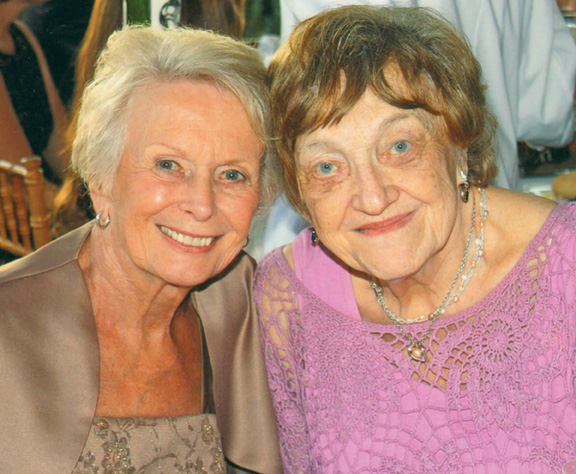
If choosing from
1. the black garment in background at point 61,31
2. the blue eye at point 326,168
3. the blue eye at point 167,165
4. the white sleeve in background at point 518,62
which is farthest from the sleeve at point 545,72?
the black garment in background at point 61,31

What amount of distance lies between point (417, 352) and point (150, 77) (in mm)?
946

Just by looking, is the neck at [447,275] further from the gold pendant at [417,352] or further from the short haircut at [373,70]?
the short haircut at [373,70]

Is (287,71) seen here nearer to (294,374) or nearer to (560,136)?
(294,374)

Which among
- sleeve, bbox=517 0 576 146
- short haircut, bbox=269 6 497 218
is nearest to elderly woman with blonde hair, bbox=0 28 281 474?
short haircut, bbox=269 6 497 218

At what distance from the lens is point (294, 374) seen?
202 cm

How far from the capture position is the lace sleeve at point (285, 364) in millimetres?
2012

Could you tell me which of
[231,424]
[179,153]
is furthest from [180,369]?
[179,153]

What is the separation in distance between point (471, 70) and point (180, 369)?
1.09 m

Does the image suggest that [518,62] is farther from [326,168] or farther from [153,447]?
[153,447]

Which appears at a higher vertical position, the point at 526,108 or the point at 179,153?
the point at 179,153

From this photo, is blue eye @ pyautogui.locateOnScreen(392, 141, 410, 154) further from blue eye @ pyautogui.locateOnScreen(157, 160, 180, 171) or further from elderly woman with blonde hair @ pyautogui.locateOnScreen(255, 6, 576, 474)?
blue eye @ pyautogui.locateOnScreen(157, 160, 180, 171)

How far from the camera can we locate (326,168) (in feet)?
5.65

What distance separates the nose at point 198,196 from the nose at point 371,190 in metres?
0.35

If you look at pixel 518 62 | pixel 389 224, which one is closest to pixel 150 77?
pixel 389 224
